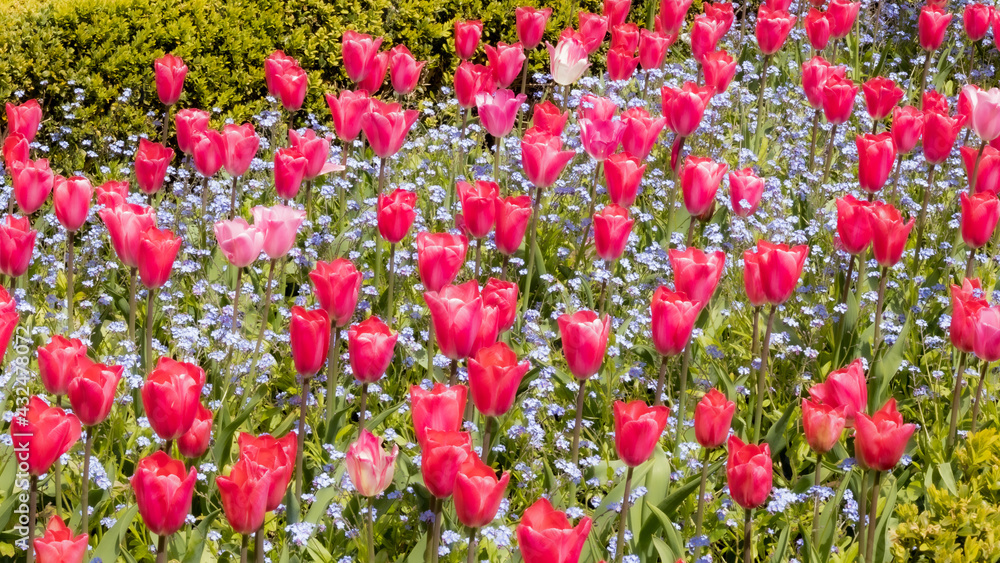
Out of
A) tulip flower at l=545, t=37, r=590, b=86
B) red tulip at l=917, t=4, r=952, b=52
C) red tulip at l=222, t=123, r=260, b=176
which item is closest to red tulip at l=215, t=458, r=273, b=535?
red tulip at l=222, t=123, r=260, b=176

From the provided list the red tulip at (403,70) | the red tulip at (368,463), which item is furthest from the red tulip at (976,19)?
the red tulip at (368,463)

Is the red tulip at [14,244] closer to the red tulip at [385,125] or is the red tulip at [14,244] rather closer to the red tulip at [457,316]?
the red tulip at [385,125]

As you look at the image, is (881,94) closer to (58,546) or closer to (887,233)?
(887,233)

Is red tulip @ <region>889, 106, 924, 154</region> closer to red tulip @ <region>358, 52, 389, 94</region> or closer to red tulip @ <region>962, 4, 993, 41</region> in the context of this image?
red tulip @ <region>962, 4, 993, 41</region>

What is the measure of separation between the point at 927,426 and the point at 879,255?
0.73 meters

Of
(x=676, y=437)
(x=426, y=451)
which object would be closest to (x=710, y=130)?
(x=676, y=437)

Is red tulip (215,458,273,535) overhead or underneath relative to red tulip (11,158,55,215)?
overhead

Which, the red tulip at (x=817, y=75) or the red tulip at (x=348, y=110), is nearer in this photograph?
the red tulip at (x=348, y=110)

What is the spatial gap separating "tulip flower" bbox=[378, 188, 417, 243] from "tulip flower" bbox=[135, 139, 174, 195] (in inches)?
42.8

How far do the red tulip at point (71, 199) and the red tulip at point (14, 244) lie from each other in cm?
16

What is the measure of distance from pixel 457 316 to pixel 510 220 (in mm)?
813

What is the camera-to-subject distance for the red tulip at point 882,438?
2.48m

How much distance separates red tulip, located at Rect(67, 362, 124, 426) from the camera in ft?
8.10

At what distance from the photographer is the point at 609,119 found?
420 centimetres
